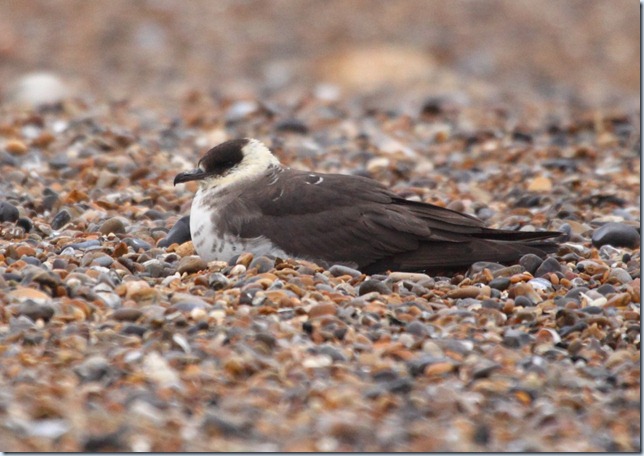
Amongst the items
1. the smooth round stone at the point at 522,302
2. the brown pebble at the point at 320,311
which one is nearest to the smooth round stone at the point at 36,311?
the brown pebble at the point at 320,311

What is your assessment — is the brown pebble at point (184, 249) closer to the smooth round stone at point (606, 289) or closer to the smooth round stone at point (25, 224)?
the smooth round stone at point (25, 224)

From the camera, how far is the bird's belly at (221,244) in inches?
275

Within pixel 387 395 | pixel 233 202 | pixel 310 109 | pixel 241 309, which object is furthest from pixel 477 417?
pixel 310 109

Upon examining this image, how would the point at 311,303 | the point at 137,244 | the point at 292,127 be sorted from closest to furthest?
1. the point at 311,303
2. the point at 137,244
3. the point at 292,127

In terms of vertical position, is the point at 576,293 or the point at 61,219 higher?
the point at 61,219

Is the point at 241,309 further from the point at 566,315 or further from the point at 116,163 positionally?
the point at 116,163

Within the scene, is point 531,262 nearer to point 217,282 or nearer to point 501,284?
point 501,284

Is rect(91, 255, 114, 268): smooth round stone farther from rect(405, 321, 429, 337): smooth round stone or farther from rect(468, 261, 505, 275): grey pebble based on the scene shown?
rect(468, 261, 505, 275): grey pebble

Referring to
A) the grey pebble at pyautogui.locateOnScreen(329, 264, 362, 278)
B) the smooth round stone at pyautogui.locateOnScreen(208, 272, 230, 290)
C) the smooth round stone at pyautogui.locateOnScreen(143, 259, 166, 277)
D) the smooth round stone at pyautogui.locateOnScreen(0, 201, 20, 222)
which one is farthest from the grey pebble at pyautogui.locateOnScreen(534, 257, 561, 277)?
the smooth round stone at pyautogui.locateOnScreen(0, 201, 20, 222)

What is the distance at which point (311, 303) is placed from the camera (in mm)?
5973

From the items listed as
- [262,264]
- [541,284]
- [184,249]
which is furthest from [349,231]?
[541,284]

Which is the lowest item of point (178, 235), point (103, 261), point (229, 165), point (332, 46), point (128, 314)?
point (128, 314)

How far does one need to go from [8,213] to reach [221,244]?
1646mm

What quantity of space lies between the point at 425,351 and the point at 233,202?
2.13 m
